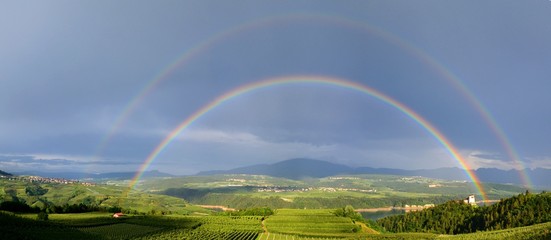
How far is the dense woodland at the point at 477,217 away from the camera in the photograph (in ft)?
315

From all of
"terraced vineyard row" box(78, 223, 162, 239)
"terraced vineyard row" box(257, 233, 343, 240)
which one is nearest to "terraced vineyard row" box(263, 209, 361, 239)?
"terraced vineyard row" box(257, 233, 343, 240)

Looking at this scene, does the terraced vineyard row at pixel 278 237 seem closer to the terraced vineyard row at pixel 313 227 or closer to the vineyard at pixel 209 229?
the vineyard at pixel 209 229

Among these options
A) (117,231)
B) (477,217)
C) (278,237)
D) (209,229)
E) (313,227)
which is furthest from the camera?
(477,217)

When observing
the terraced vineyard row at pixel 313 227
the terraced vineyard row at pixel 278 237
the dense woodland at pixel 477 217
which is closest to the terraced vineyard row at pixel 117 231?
the terraced vineyard row at pixel 278 237

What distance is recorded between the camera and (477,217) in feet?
363

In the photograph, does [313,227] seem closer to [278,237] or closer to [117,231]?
[278,237]

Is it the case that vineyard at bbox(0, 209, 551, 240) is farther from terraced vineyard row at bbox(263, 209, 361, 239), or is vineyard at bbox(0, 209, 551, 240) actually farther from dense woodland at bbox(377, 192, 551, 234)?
dense woodland at bbox(377, 192, 551, 234)

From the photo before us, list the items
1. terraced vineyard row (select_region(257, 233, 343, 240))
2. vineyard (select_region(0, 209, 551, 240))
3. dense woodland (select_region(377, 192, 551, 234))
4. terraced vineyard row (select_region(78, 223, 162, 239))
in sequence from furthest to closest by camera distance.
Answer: dense woodland (select_region(377, 192, 551, 234)), terraced vineyard row (select_region(257, 233, 343, 240)), terraced vineyard row (select_region(78, 223, 162, 239)), vineyard (select_region(0, 209, 551, 240))

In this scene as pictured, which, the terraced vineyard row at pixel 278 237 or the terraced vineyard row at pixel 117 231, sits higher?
the terraced vineyard row at pixel 117 231

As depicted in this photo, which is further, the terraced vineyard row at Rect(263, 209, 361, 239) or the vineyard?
the terraced vineyard row at Rect(263, 209, 361, 239)

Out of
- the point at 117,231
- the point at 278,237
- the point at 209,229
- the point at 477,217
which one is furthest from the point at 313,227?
the point at 477,217

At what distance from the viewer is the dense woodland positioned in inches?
3775

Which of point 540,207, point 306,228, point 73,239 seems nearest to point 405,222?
point 540,207

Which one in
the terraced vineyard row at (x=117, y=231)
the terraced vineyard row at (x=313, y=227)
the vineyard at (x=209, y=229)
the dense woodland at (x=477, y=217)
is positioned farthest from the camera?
the dense woodland at (x=477, y=217)
